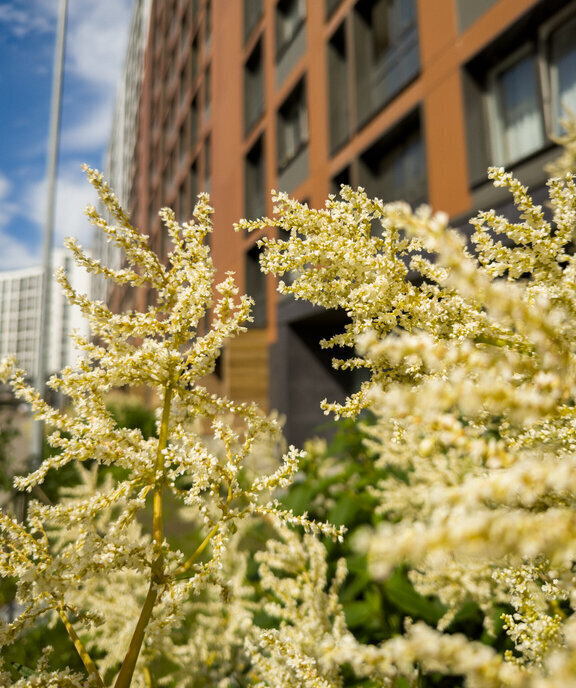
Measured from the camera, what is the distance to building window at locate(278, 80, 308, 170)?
11617 mm

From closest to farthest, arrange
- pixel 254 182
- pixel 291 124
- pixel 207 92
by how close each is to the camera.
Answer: pixel 291 124, pixel 254 182, pixel 207 92

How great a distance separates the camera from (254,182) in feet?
46.8

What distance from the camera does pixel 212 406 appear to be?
902 mm

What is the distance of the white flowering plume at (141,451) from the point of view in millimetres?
741

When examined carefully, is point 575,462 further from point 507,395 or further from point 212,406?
point 212,406

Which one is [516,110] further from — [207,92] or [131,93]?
[131,93]

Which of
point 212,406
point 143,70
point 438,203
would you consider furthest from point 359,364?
point 143,70

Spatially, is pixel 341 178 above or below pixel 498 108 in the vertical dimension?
above

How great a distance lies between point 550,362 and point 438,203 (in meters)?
6.71

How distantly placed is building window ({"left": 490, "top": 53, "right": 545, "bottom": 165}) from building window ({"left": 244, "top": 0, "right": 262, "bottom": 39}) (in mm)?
9924

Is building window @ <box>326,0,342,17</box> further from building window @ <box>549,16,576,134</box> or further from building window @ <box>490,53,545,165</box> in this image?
building window @ <box>549,16,576,134</box>

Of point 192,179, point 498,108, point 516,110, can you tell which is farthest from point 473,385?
point 192,179

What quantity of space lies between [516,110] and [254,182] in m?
9.03

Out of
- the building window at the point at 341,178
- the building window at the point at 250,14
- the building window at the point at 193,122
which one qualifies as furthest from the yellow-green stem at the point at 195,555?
the building window at the point at 193,122
